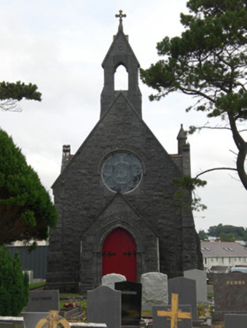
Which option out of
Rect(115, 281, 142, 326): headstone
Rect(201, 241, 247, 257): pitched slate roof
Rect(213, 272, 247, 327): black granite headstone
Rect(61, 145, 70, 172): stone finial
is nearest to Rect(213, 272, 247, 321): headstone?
Rect(213, 272, 247, 327): black granite headstone

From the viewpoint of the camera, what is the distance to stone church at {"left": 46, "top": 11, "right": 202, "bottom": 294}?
21077mm

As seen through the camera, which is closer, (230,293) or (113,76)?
(230,293)

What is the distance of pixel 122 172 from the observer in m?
23.5

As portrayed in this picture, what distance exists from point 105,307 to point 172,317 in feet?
6.51

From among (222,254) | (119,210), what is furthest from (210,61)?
(222,254)

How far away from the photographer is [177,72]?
16609mm

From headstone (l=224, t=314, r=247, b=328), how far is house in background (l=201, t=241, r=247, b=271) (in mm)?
68691

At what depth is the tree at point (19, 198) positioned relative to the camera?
494 inches

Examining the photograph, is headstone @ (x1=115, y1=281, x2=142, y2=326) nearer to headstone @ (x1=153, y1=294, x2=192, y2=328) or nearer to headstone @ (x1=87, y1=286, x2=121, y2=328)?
headstone @ (x1=87, y1=286, x2=121, y2=328)

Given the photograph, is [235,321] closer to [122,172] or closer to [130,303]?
[130,303]

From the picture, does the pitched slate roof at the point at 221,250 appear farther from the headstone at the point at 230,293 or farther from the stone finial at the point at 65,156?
the headstone at the point at 230,293

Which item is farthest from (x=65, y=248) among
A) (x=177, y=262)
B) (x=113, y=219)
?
(x=177, y=262)

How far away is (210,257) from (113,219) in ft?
196

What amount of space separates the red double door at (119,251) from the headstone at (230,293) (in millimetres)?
8054
